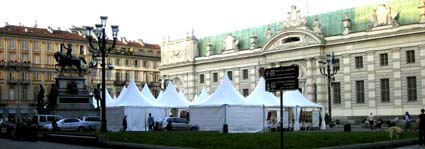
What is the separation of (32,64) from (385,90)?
58381mm

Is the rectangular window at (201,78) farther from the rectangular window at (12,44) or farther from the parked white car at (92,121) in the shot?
the parked white car at (92,121)

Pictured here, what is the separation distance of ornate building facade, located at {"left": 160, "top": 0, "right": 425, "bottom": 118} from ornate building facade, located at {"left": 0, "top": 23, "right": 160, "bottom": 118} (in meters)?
29.6

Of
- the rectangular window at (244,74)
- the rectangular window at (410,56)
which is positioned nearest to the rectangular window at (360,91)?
the rectangular window at (410,56)

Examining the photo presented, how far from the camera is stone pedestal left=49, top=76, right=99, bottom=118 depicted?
128 ft

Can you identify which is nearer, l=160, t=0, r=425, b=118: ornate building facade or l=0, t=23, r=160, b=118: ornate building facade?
l=160, t=0, r=425, b=118: ornate building facade

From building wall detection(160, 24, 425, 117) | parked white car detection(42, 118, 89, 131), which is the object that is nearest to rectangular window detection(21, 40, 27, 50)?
building wall detection(160, 24, 425, 117)

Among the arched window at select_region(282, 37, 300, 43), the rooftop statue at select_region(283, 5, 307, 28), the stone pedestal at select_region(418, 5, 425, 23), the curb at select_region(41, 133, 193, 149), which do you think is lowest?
the curb at select_region(41, 133, 193, 149)

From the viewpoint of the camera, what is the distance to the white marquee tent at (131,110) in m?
40.6

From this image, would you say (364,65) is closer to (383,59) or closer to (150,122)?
(383,59)

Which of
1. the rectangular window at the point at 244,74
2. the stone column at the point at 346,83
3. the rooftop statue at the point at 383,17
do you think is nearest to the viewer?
the rooftop statue at the point at 383,17

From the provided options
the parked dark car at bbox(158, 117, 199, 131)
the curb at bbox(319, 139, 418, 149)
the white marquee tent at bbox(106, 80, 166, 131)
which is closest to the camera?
the curb at bbox(319, 139, 418, 149)

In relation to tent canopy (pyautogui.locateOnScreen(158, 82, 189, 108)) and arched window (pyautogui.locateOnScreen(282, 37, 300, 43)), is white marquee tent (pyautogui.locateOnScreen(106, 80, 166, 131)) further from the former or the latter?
arched window (pyautogui.locateOnScreen(282, 37, 300, 43))

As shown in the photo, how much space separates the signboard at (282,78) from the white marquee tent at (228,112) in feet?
62.1

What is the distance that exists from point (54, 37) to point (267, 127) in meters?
63.2
